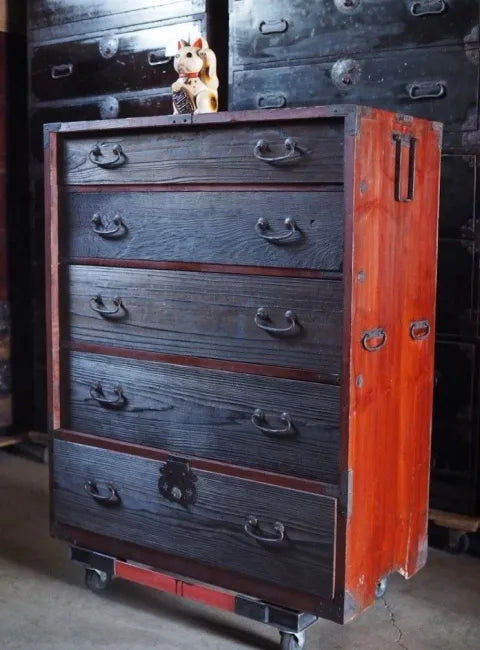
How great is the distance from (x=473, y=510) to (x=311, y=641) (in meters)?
0.72

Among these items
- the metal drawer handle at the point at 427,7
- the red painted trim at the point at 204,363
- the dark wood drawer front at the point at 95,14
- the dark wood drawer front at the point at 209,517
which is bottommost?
the dark wood drawer front at the point at 209,517

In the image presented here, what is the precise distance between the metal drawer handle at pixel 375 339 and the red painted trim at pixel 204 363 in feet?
0.36

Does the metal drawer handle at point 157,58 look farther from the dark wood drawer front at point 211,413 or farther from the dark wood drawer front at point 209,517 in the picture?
the dark wood drawer front at point 209,517

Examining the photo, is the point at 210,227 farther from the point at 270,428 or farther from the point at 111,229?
the point at 270,428

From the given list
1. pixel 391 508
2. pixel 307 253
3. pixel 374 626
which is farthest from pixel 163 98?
pixel 374 626

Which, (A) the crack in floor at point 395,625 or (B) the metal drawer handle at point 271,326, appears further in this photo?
(A) the crack in floor at point 395,625

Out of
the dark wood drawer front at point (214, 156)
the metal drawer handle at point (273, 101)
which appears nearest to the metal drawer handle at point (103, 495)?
the dark wood drawer front at point (214, 156)

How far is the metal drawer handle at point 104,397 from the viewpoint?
88.7 inches

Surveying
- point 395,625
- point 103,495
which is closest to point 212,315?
point 103,495

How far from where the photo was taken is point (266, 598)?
2.06 meters

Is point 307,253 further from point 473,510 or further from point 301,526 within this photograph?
point 473,510

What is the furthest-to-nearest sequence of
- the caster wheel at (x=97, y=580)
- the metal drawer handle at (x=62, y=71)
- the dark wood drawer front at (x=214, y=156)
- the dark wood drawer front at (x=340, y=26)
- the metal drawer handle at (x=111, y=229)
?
the metal drawer handle at (x=62, y=71)
the dark wood drawer front at (x=340, y=26)
the caster wheel at (x=97, y=580)
the metal drawer handle at (x=111, y=229)
the dark wood drawer front at (x=214, y=156)

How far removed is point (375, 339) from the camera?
6.43ft

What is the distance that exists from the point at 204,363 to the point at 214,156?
473mm
